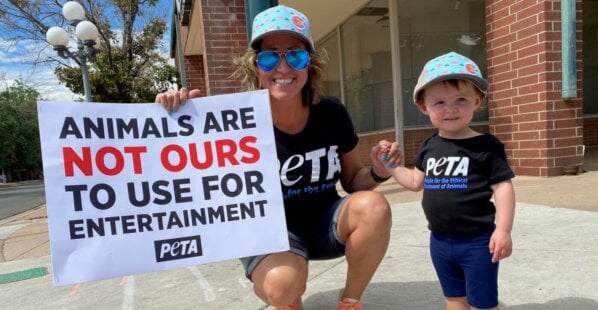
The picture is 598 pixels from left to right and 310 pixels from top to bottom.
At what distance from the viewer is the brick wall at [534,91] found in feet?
16.8

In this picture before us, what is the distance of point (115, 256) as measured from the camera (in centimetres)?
192

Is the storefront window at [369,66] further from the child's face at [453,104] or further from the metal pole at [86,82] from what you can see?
the child's face at [453,104]

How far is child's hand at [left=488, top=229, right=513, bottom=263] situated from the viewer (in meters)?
1.64

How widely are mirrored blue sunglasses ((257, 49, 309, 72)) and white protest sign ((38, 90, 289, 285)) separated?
0.44 ft

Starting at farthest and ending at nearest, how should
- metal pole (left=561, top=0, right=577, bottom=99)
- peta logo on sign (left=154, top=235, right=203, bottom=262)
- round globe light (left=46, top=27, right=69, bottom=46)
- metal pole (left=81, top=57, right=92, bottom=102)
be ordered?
1. round globe light (left=46, top=27, right=69, bottom=46)
2. metal pole (left=81, top=57, right=92, bottom=102)
3. metal pole (left=561, top=0, right=577, bottom=99)
4. peta logo on sign (left=154, top=235, right=203, bottom=262)

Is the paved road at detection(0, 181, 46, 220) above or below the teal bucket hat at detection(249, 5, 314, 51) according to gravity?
below

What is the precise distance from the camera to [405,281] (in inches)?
106

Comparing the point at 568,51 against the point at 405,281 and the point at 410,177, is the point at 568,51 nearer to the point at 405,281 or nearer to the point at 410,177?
the point at 405,281

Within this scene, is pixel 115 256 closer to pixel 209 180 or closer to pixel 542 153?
pixel 209 180

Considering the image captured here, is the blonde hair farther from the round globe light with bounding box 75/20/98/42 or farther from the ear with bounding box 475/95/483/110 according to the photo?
the round globe light with bounding box 75/20/98/42

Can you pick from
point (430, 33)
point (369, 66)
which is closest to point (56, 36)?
point (369, 66)

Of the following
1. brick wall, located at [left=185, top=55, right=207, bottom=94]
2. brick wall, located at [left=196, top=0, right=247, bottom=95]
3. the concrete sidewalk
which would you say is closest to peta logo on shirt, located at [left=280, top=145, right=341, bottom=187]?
the concrete sidewalk

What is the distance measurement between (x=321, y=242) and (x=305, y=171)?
0.36m

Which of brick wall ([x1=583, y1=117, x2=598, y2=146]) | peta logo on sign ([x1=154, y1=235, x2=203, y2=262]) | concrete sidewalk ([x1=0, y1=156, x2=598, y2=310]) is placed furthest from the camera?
brick wall ([x1=583, y1=117, x2=598, y2=146])
